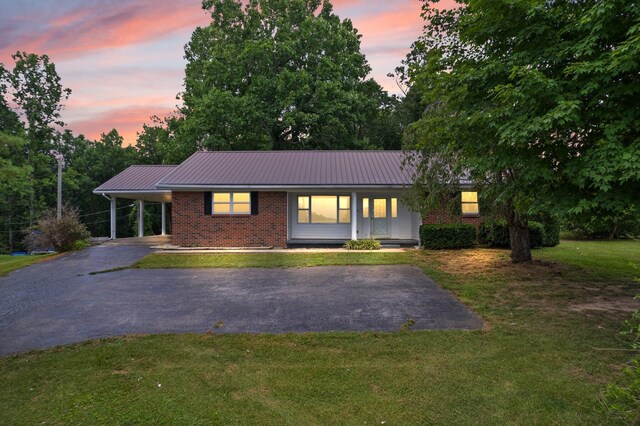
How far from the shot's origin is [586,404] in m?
3.37

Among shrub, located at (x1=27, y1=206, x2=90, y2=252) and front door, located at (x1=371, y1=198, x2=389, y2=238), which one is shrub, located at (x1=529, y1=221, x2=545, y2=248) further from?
shrub, located at (x1=27, y1=206, x2=90, y2=252)

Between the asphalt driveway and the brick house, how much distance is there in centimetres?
480

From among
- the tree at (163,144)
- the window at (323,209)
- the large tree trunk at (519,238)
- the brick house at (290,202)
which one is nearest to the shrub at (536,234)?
the brick house at (290,202)

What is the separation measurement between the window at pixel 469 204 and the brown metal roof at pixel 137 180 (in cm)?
1447

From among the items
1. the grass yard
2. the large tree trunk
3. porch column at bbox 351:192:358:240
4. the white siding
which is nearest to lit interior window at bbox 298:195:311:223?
the white siding

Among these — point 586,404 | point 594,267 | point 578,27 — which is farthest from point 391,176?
point 586,404

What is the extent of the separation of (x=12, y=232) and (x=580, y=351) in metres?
38.2

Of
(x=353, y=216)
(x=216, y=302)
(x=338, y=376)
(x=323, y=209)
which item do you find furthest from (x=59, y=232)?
(x=338, y=376)

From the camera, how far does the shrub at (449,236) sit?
14.1 m

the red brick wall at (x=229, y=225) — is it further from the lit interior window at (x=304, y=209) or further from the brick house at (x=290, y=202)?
the lit interior window at (x=304, y=209)

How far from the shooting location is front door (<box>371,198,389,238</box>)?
1675cm

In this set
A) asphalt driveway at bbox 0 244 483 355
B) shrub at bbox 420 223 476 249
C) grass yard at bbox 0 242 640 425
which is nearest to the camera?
grass yard at bbox 0 242 640 425

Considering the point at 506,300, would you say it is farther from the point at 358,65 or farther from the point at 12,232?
the point at 12,232

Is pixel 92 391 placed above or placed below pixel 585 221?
below
